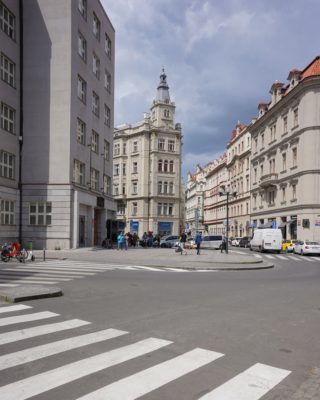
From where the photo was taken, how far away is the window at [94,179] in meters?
37.2

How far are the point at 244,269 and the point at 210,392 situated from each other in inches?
632

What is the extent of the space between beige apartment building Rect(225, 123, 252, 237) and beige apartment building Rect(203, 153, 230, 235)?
17.7 feet

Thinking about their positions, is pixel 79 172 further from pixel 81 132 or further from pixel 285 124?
pixel 285 124

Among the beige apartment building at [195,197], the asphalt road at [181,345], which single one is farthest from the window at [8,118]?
the beige apartment building at [195,197]

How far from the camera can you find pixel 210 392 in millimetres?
4387

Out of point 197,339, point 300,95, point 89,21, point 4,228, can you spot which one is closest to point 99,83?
point 89,21

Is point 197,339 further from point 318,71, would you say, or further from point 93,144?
point 318,71

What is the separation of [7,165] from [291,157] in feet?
109

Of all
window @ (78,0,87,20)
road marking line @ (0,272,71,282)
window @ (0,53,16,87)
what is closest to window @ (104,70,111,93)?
window @ (78,0,87,20)

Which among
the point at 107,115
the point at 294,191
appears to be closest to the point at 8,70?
the point at 107,115

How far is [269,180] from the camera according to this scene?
54.0 metres

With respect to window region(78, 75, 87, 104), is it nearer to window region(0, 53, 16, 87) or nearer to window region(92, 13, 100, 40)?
window region(0, 53, 16, 87)

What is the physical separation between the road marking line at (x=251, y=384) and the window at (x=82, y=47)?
3296 centimetres

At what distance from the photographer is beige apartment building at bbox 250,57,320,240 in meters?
43.8
